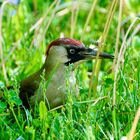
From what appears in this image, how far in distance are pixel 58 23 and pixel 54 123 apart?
8.86 feet

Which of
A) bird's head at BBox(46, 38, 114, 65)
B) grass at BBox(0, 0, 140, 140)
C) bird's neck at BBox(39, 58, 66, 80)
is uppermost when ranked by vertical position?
bird's head at BBox(46, 38, 114, 65)

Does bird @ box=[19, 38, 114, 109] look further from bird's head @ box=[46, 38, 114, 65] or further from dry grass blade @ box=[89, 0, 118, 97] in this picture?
dry grass blade @ box=[89, 0, 118, 97]

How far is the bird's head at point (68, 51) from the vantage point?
4.56 metres

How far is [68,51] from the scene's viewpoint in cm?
459

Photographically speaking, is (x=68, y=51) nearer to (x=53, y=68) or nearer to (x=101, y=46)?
(x=53, y=68)

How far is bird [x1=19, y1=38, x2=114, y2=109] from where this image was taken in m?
4.46

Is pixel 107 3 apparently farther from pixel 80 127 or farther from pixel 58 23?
pixel 80 127

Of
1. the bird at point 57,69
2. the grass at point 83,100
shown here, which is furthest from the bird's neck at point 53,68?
the grass at point 83,100

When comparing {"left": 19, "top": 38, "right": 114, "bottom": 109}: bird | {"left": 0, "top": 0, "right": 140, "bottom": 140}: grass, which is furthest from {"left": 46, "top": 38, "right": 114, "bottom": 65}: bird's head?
{"left": 0, "top": 0, "right": 140, "bottom": 140}: grass

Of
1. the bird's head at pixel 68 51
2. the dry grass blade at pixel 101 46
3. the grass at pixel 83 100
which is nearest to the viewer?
the grass at pixel 83 100

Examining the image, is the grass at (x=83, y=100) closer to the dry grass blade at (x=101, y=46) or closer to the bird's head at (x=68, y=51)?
the dry grass blade at (x=101, y=46)

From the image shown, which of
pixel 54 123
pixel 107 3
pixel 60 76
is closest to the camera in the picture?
pixel 54 123

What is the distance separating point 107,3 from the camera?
656 centimetres

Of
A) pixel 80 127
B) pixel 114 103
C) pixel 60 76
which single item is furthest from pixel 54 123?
pixel 60 76
